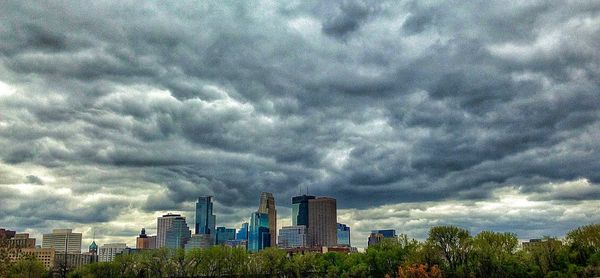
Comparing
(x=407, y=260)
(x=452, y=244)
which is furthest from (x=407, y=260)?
(x=452, y=244)

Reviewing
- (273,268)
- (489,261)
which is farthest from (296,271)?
(489,261)

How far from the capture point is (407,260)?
122375 millimetres

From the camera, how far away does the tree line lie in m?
112

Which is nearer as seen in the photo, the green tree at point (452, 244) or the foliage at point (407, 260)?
the foliage at point (407, 260)

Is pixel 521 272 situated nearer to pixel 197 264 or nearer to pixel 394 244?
pixel 394 244

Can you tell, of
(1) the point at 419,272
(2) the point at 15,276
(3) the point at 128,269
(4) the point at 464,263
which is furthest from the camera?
(3) the point at 128,269

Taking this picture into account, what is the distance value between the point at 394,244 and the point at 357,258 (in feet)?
35.9

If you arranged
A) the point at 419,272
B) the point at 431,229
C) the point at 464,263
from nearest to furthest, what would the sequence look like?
the point at 419,272 < the point at 464,263 < the point at 431,229

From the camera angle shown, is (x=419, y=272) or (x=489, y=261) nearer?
(x=419, y=272)

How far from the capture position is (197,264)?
452 ft

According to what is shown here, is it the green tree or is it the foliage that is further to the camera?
the green tree

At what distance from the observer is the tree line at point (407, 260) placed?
111688mm

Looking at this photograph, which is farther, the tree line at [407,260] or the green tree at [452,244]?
the green tree at [452,244]

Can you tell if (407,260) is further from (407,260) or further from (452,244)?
(452,244)
